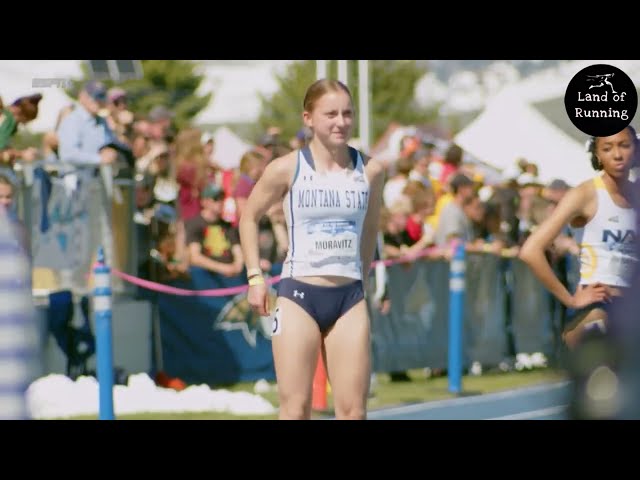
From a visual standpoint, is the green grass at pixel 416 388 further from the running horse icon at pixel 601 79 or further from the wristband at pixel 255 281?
the wristband at pixel 255 281

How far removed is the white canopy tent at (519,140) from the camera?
15562mm

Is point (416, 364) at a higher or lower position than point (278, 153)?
lower

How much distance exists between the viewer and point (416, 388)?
1323 cm

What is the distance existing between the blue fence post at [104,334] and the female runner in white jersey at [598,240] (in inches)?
134

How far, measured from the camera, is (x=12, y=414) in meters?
5.63

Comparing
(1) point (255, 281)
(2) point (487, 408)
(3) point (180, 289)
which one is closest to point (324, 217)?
(1) point (255, 281)

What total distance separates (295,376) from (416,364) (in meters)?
7.17

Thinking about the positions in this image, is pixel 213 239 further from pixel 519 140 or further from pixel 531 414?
pixel 519 140

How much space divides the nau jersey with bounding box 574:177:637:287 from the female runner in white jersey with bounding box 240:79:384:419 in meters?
1.46

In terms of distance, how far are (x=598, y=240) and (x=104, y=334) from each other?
12.5 ft

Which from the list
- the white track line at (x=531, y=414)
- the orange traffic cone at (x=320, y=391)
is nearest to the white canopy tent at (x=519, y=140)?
the white track line at (x=531, y=414)

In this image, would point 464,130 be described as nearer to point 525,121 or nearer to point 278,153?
point 525,121

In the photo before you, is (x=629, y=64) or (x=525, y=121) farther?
(x=525, y=121)

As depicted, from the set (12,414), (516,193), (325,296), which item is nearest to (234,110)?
(516,193)
